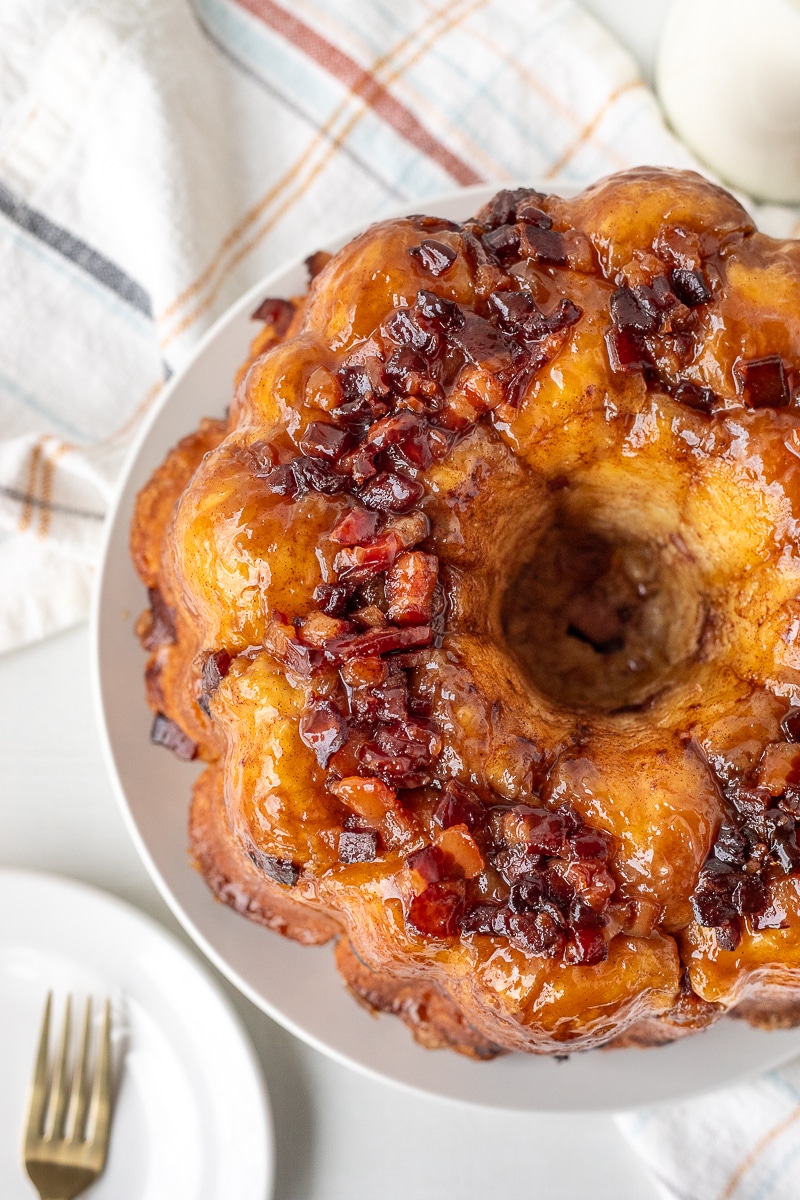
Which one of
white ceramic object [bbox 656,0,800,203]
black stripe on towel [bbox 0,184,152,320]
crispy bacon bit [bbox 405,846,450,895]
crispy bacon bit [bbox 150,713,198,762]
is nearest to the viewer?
crispy bacon bit [bbox 405,846,450,895]

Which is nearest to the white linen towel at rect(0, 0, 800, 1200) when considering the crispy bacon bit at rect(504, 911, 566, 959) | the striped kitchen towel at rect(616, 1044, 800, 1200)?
the crispy bacon bit at rect(504, 911, 566, 959)

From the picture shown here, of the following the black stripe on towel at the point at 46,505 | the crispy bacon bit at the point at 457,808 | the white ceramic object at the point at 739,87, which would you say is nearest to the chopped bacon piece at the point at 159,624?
the black stripe on towel at the point at 46,505

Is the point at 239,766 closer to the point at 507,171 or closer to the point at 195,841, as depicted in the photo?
the point at 195,841

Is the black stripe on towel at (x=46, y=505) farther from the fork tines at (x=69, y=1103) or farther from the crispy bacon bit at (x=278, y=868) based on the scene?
the crispy bacon bit at (x=278, y=868)

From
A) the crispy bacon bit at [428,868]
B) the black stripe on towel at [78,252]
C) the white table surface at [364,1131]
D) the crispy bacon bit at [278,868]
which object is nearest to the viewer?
the crispy bacon bit at [428,868]

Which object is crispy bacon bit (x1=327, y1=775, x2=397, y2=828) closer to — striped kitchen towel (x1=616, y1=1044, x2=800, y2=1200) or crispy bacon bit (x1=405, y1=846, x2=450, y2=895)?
crispy bacon bit (x1=405, y1=846, x2=450, y2=895)
